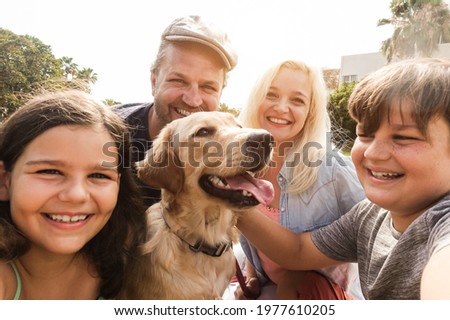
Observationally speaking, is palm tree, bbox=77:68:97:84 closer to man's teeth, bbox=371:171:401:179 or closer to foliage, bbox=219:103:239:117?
foliage, bbox=219:103:239:117

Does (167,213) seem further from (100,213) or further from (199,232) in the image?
(100,213)

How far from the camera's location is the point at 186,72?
3.73m

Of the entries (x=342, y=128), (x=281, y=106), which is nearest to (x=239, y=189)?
(x=281, y=106)

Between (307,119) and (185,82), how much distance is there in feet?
4.31

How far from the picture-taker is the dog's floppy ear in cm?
289

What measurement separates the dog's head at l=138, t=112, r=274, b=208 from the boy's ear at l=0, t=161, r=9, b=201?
3.22 ft

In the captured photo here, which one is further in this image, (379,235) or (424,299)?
(379,235)

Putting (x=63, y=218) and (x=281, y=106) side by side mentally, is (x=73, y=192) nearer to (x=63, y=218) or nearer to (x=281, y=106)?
(x=63, y=218)

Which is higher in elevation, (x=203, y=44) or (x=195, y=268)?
(x=203, y=44)

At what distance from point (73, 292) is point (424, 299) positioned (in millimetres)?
→ 2095

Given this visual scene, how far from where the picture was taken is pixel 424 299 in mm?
1712

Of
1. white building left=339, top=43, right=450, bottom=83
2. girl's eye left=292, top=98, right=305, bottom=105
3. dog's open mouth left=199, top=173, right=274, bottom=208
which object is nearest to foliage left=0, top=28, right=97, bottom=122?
dog's open mouth left=199, top=173, right=274, bottom=208
